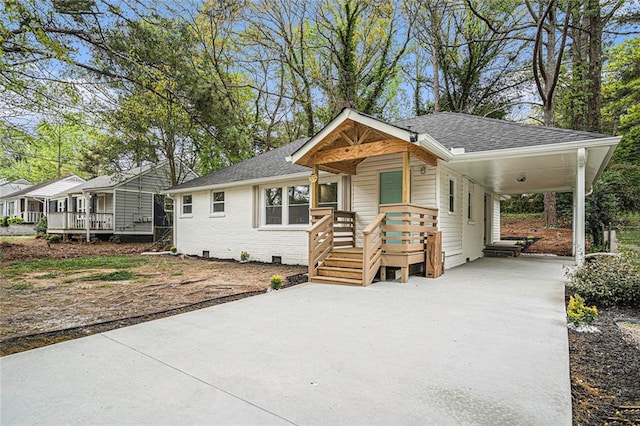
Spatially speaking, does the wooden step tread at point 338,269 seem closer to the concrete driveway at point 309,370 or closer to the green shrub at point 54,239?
the concrete driveway at point 309,370

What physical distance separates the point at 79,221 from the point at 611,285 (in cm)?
2283

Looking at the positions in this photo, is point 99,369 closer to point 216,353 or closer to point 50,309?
point 216,353

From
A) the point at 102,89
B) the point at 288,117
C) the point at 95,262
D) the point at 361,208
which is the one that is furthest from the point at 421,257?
the point at 288,117

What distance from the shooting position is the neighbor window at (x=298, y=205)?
31.7 ft

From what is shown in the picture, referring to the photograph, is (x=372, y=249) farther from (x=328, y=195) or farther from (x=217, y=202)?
(x=217, y=202)

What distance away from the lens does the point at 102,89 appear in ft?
26.2

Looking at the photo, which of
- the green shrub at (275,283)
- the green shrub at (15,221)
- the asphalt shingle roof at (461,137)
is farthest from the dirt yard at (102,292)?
the green shrub at (15,221)

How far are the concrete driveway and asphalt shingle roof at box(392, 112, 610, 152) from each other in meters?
3.70

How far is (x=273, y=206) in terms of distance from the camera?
1046cm

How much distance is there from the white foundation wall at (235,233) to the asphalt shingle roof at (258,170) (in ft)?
1.33

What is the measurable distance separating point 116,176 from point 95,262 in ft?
34.4

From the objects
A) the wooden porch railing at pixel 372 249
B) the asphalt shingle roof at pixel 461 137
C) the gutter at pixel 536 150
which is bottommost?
the wooden porch railing at pixel 372 249

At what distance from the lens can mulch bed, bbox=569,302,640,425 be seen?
2043 mm

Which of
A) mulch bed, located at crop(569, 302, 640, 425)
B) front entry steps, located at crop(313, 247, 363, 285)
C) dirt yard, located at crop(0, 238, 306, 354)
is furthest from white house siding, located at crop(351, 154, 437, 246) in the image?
mulch bed, located at crop(569, 302, 640, 425)
